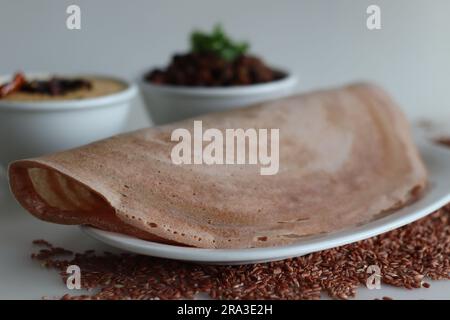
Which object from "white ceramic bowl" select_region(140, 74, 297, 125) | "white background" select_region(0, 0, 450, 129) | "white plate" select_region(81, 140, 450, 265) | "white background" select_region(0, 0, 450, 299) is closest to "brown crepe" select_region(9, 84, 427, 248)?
"white plate" select_region(81, 140, 450, 265)

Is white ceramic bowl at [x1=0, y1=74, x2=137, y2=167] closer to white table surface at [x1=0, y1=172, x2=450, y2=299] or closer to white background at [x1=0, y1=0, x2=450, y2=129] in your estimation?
white table surface at [x1=0, y1=172, x2=450, y2=299]

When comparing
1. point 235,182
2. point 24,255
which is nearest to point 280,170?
point 235,182

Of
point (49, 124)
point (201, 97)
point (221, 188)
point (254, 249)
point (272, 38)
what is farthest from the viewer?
point (272, 38)

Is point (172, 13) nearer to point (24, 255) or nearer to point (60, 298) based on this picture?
point (24, 255)

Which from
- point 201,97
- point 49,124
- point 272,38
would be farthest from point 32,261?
point 272,38

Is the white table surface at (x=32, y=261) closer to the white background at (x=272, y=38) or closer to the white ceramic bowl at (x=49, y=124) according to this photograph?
the white ceramic bowl at (x=49, y=124)

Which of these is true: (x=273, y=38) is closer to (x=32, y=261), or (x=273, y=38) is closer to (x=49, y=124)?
(x=49, y=124)

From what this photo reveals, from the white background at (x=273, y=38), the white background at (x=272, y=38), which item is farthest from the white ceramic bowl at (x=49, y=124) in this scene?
the white background at (x=273, y=38)
